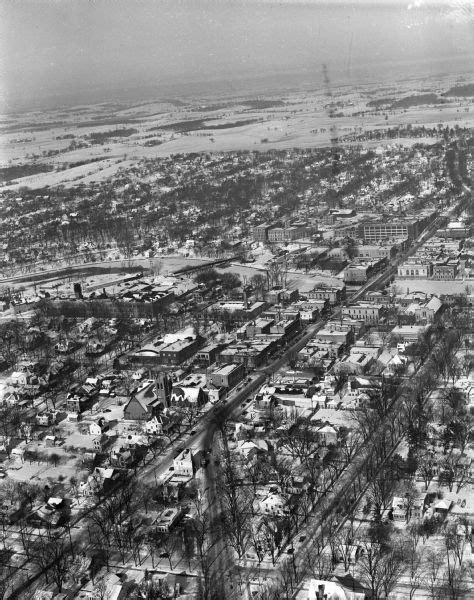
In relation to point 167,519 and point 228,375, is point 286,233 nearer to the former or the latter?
point 228,375

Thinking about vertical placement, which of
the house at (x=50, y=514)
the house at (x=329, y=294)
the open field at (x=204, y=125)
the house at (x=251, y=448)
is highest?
the open field at (x=204, y=125)

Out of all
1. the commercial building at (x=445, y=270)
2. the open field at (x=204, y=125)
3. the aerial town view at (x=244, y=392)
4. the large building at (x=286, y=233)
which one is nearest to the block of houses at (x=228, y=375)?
the aerial town view at (x=244, y=392)

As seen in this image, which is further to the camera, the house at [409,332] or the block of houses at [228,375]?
the house at [409,332]

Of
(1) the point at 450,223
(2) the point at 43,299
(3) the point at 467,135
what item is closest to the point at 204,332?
(2) the point at 43,299

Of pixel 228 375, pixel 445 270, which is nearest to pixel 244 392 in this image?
Answer: pixel 228 375

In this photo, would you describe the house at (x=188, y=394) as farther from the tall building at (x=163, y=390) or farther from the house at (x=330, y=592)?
the house at (x=330, y=592)

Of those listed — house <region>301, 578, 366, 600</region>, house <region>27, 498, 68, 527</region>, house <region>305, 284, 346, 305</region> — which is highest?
house <region>301, 578, 366, 600</region>

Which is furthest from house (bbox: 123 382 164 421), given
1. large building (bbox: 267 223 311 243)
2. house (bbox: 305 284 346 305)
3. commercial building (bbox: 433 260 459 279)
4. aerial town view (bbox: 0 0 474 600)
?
large building (bbox: 267 223 311 243)

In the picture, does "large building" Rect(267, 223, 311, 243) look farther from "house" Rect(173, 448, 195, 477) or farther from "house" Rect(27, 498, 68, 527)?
"house" Rect(27, 498, 68, 527)
